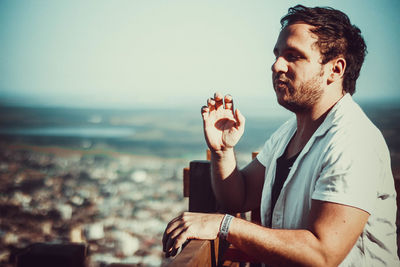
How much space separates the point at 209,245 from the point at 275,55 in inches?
50.1

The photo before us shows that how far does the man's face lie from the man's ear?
74mm

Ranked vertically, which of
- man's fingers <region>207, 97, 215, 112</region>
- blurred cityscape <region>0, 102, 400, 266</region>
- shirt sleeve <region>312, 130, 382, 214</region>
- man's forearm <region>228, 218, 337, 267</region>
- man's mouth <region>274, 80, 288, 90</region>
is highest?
man's mouth <region>274, 80, 288, 90</region>

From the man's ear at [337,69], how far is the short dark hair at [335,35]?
0.11 ft

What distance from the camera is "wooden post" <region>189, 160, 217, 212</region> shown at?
2270mm

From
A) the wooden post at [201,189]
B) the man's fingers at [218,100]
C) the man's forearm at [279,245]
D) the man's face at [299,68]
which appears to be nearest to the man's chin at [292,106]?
the man's face at [299,68]

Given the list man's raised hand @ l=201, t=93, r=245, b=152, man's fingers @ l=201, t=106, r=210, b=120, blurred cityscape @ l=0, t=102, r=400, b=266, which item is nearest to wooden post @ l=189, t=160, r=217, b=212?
man's raised hand @ l=201, t=93, r=245, b=152

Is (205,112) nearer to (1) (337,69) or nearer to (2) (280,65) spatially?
(2) (280,65)

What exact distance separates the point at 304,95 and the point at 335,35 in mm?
402

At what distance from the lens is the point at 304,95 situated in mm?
2125

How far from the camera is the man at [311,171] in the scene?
61.7 inches

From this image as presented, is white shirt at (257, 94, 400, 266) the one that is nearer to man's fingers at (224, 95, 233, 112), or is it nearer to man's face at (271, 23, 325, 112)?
man's face at (271, 23, 325, 112)

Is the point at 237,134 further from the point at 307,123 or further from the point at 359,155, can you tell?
the point at 359,155

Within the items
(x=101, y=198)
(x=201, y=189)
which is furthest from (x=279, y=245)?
(x=101, y=198)

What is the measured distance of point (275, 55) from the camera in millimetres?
2299
